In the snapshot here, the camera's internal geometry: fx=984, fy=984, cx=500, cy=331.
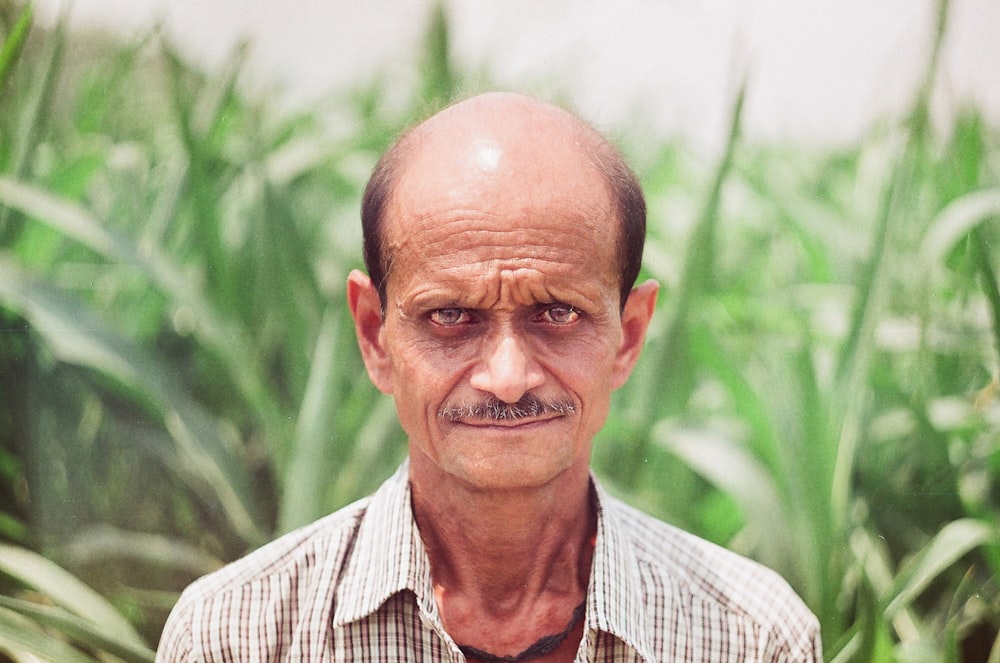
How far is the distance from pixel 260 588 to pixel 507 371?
1.36 ft

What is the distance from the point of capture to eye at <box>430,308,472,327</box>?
3.51ft

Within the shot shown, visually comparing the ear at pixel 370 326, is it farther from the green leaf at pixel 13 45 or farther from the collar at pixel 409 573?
the green leaf at pixel 13 45

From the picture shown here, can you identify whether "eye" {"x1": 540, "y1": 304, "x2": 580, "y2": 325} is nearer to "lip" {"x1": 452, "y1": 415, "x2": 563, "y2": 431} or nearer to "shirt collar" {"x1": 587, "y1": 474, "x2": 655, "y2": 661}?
"lip" {"x1": 452, "y1": 415, "x2": 563, "y2": 431}

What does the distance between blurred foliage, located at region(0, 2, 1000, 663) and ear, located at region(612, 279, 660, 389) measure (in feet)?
1.25

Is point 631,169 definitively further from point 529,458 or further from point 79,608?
point 79,608

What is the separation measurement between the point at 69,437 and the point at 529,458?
93 cm

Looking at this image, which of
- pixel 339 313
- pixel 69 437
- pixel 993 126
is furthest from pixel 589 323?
pixel 993 126

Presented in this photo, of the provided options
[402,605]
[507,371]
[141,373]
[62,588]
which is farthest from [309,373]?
[507,371]

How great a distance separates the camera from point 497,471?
1.05 meters

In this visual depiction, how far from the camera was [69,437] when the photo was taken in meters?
1.62

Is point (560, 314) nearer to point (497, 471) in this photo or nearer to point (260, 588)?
point (497, 471)

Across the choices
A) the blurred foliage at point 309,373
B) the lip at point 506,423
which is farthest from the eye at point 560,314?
the blurred foliage at point 309,373

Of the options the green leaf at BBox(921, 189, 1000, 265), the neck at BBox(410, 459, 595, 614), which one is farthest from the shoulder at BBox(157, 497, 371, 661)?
the green leaf at BBox(921, 189, 1000, 265)

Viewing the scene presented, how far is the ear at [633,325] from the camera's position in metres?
1.19
